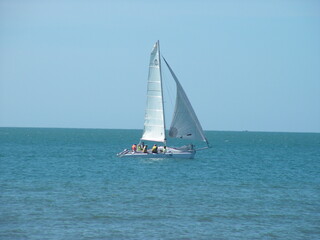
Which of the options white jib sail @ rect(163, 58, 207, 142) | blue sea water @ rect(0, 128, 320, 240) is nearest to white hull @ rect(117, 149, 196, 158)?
white jib sail @ rect(163, 58, 207, 142)

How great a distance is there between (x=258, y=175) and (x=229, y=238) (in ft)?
80.9

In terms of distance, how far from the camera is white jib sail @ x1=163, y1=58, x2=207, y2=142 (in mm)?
56531

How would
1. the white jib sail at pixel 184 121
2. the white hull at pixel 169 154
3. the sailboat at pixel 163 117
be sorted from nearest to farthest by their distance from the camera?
the white hull at pixel 169 154 < the sailboat at pixel 163 117 < the white jib sail at pixel 184 121

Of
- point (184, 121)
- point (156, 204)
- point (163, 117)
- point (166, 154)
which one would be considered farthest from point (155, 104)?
point (156, 204)

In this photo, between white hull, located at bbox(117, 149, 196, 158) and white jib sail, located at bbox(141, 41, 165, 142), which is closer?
white hull, located at bbox(117, 149, 196, 158)

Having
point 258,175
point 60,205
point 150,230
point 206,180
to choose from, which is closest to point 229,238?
point 150,230

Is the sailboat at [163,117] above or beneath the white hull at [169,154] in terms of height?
Result: above

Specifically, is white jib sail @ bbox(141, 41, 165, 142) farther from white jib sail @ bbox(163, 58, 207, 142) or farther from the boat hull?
the boat hull

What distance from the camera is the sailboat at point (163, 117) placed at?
56094 millimetres

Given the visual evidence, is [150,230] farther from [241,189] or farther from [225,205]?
[241,189]

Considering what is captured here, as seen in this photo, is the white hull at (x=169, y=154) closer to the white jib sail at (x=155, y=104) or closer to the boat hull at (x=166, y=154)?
the boat hull at (x=166, y=154)

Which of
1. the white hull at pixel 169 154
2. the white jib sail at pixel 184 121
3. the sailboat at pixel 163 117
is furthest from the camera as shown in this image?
the white jib sail at pixel 184 121

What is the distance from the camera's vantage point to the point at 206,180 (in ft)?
137

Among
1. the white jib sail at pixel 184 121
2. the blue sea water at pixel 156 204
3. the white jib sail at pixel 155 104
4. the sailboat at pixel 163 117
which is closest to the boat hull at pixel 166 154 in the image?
the sailboat at pixel 163 117
